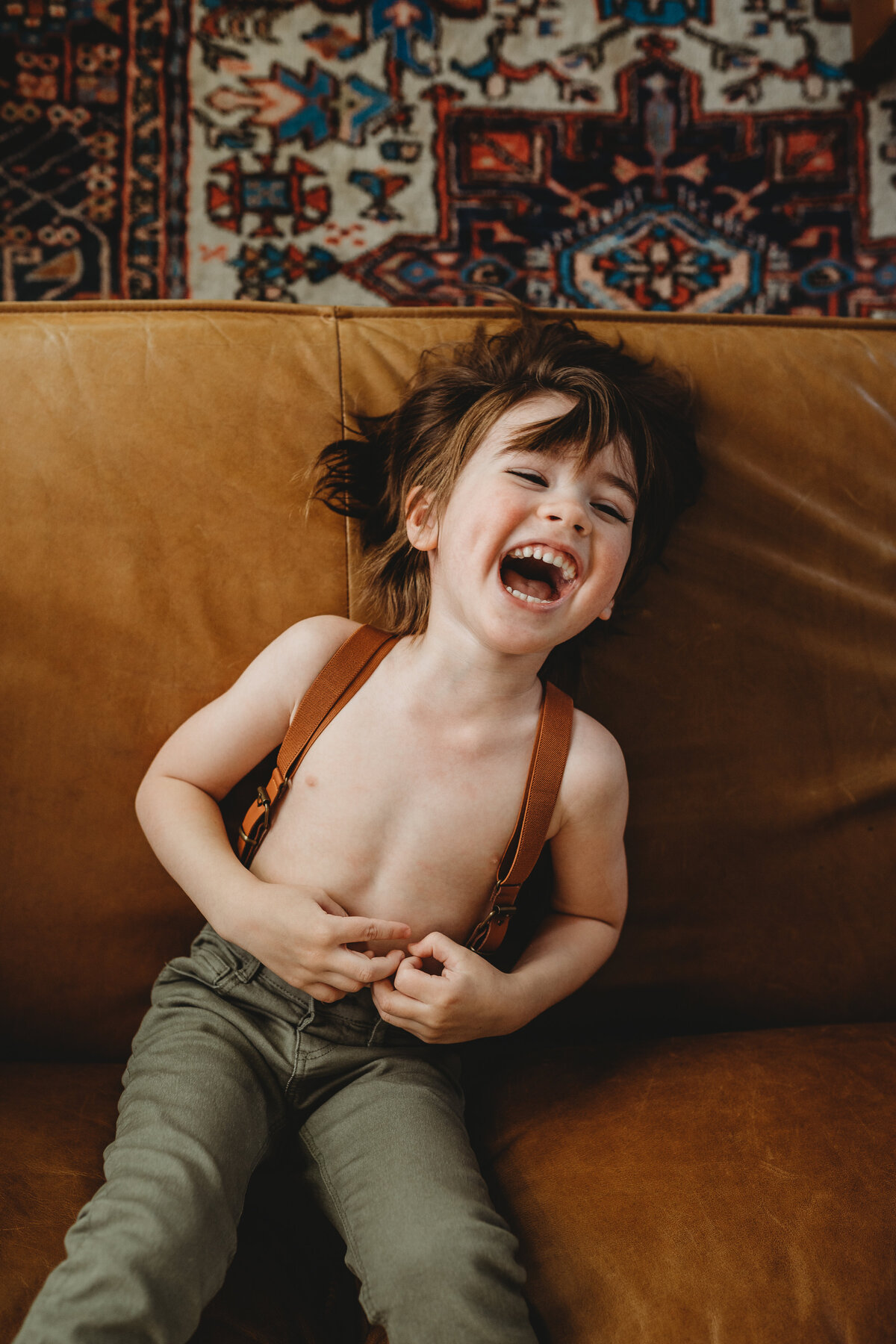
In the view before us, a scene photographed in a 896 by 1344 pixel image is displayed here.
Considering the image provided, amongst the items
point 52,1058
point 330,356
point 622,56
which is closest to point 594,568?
point 330,356

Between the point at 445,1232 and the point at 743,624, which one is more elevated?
the point at 743,624

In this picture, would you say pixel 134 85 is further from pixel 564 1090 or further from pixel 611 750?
pixel 564 1090

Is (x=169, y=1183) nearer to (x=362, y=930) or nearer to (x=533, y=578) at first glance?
(x=362, y=930)

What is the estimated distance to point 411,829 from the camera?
2.97 feet

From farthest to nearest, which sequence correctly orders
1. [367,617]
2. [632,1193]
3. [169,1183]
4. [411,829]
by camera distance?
[367,617] < [411,829] < [632,1193] < [169,1183]

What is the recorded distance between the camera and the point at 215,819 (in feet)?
3.02

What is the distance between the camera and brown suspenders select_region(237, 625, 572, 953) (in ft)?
2.97

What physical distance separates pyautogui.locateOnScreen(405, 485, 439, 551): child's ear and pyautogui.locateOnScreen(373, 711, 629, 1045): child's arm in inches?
9.8

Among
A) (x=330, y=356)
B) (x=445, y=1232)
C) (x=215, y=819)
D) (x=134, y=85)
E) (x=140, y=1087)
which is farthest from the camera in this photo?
(x=134, y=85)

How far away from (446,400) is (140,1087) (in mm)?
760

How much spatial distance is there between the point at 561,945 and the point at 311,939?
28 centimetres

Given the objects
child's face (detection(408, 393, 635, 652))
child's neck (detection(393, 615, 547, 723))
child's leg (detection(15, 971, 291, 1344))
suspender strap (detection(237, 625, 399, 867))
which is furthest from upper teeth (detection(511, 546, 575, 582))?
child's leg (detection(15, 971, 291, 1344))

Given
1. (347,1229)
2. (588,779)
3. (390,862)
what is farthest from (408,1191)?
(588,779)

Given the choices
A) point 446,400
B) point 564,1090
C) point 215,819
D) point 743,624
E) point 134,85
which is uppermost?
point 134,85
